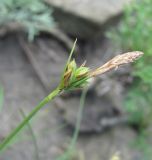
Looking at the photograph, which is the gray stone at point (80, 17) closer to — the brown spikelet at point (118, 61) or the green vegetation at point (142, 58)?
the green vegetation at point (142, 58)

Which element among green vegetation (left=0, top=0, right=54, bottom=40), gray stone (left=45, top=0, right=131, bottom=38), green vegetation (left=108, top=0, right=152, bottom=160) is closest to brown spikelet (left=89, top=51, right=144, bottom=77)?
green vegetation (left=108, top=0, right=152, bottom=160)

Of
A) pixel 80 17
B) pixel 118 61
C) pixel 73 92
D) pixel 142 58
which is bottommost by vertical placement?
pixel 73 92

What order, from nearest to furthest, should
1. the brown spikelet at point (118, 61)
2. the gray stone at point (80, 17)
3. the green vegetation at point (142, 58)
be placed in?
1. the brown spikelet at point (118, 61)
2. the green vegetation at point (142, 58)
3. the gray stone at point (80, 17)

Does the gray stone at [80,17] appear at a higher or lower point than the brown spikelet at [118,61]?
lower

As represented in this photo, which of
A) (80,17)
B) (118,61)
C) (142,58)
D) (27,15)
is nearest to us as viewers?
(118,61)

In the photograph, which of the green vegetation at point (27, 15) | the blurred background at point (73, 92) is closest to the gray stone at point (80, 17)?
the blurred background at point (73, 92)

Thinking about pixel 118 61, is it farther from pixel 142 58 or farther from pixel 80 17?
pixel 80 17

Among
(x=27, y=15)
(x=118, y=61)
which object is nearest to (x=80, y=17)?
(x=27, y=15)

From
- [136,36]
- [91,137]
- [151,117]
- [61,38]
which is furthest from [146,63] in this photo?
[61,38]

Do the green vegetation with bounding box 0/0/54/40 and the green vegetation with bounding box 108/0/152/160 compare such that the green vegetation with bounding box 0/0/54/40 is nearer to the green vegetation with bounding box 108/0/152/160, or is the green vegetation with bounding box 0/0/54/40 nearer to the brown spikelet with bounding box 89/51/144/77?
the green vegetation with bounding box 108/0/152/160
